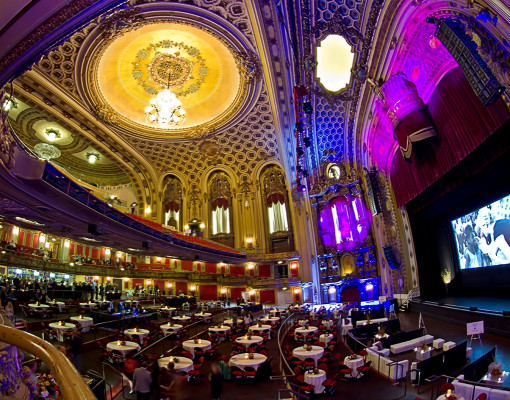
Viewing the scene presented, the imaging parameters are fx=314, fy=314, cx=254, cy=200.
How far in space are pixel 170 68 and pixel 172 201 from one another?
12.6 metres

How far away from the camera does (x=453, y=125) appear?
11.2 metres

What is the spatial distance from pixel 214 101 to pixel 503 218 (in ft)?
62.4

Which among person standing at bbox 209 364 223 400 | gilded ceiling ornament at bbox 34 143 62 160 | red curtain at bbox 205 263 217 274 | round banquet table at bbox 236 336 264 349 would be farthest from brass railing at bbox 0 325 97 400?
red curtain at bbox 205 263 217 274

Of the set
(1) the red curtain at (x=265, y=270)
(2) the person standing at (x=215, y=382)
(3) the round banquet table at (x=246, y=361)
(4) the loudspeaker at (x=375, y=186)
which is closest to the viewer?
(2) the person standing at (x=215, y=382)

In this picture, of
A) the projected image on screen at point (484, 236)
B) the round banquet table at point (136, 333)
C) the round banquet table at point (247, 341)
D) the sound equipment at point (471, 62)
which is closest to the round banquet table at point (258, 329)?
the round banquet table at point (247, 341)

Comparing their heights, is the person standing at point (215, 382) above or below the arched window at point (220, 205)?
below

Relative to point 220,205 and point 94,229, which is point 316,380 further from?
point 220,205

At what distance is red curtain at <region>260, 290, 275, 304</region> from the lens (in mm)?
25094

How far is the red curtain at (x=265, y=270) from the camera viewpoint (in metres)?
26.6

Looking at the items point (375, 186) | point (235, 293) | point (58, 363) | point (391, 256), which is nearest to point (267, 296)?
point (235, 293)

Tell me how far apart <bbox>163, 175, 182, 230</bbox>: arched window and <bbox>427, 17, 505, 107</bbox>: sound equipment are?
2488cm

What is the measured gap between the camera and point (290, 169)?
25.7 metres

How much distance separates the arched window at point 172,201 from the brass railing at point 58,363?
28.2 metres

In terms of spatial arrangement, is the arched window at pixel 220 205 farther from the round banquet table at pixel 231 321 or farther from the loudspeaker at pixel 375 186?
the loudspeaker at pixel 375 186
